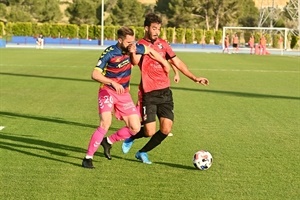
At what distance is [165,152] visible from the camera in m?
9.15

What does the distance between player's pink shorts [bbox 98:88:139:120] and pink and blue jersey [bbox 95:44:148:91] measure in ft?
0.35

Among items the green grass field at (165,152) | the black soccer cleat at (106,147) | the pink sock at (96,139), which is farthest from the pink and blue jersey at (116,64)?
the green grass field at (165,152)

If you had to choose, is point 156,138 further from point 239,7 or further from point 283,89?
point 239,7

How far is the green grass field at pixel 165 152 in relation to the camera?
679 cm

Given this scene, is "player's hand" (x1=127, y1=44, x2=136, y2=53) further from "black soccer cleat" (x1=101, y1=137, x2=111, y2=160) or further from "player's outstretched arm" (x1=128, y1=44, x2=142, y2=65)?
"black soccer cleat" (x1=101, y1=137, x2=111, y2=160)

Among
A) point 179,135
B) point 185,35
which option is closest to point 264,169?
point 179,135

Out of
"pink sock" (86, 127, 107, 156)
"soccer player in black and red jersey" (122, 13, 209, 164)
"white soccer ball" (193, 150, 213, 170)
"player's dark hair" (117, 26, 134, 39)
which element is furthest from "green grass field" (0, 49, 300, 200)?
"player's dark hair" (117, 26, 134, 39)

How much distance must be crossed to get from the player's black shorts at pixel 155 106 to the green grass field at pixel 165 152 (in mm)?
637

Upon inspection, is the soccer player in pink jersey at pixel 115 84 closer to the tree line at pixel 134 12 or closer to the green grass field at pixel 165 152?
the green grass field at pixel 165 152

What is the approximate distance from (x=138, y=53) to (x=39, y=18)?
91214 millimetres

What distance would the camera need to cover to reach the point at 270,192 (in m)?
6.79

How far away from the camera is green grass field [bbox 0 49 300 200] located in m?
6.79

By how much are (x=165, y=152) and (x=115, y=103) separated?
5.28 feet

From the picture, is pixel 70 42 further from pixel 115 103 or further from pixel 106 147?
pixel 115 103
